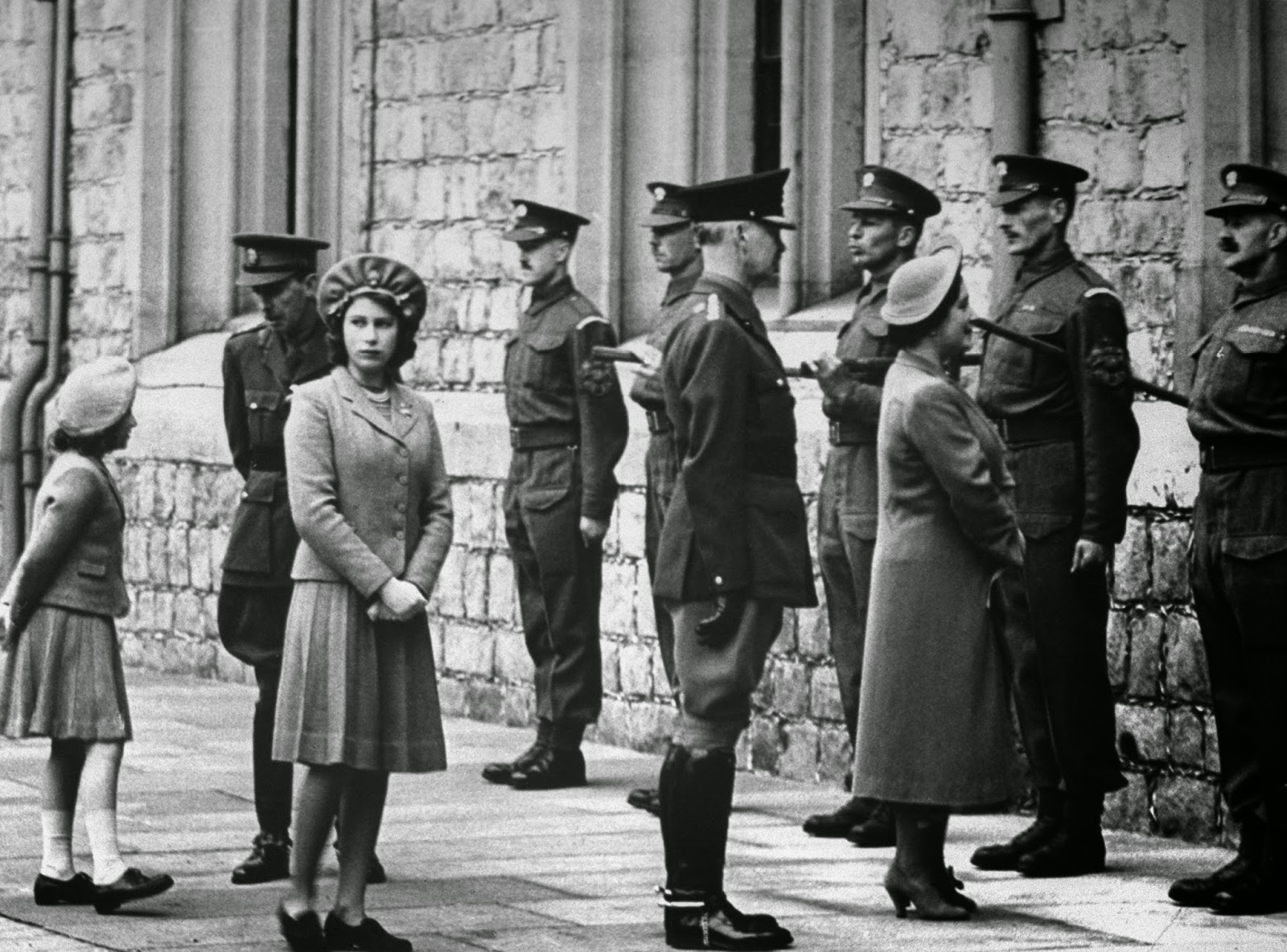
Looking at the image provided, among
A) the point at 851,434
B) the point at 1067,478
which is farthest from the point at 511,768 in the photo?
the point at 1067,478

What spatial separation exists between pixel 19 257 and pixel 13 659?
9424mm

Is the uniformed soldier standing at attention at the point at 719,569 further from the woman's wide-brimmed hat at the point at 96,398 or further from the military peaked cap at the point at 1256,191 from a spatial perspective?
the woman's wide-brimmed hat at the point at 96,398

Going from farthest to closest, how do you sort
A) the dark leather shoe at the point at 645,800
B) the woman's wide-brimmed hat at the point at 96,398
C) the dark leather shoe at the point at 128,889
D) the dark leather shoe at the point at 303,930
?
the dark leather shoe at the point at 645,800 → the woman's wide-brimmed hat at the point at 96,398 → the dark leather shoe at the point at 128,889 → the dark leather shoe at the point at 303,930

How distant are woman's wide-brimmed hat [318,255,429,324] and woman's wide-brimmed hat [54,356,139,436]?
898 mm

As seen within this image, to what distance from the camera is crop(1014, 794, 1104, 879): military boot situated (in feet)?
28.2

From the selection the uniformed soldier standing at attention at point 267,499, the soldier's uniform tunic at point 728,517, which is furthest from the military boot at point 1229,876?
the uniformed soldier standing at attention at point 267,499

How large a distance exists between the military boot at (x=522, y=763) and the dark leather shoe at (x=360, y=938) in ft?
11.1

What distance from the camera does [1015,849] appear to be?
870 centimetres

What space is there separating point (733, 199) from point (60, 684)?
222 centimetres

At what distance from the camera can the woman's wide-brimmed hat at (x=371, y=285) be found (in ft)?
24.6

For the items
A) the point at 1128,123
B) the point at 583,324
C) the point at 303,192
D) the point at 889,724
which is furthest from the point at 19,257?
the point at 889,724

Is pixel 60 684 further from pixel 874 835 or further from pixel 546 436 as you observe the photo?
pixel 546 436

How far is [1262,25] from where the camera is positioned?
9.34m

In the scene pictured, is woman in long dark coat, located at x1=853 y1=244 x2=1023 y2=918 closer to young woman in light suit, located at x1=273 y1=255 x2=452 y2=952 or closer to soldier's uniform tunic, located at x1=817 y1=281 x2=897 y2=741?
young woman in light suit, located at x1=273 y1=255 x2=452 y2=952
